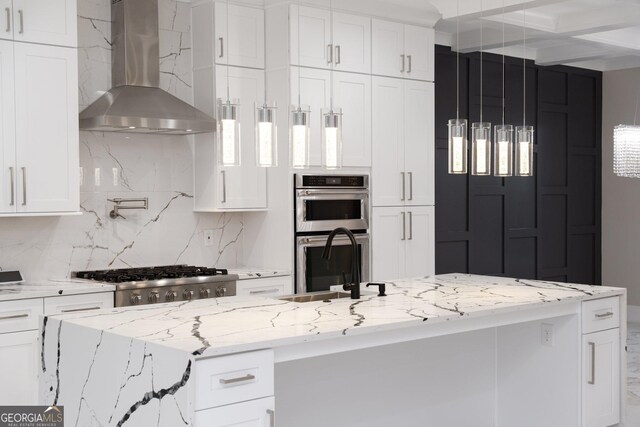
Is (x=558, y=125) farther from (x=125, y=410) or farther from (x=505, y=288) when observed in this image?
(x=125, y=410)

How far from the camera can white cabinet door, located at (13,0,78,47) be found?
190 inches

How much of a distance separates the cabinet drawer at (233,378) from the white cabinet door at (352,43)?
11.9 ft

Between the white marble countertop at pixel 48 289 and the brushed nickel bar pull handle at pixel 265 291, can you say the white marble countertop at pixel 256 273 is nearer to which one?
the brushed nickel bar pull handle at pixel 265 291

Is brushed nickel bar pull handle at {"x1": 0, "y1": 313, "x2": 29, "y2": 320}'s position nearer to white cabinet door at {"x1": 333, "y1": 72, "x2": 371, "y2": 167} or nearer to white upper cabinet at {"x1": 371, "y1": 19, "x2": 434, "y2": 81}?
white cabinet door at {"x1": 333, "y1": 72, "x2": 371, "y2": 167}

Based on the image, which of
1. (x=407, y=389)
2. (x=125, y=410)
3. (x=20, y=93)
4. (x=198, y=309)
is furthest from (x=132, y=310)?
(x=20, y=93)

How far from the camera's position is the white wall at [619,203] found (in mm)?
9156

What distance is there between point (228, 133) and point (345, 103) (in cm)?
271

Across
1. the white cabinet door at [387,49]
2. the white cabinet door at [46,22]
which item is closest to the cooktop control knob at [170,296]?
the white cabinet door at [46,22]

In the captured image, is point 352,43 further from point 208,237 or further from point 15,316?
point 15,316

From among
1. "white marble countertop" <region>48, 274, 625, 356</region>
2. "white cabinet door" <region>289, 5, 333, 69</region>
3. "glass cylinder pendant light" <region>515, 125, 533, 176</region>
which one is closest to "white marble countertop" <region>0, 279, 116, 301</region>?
"white marble countertop" <region>48, 274, 625, 356</region>

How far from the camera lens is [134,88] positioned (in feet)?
18.1

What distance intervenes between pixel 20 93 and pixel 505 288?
10.0 ft

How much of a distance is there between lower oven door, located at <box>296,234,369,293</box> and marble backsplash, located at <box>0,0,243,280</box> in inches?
25.3

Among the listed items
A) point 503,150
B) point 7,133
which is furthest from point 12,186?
point 503,150
